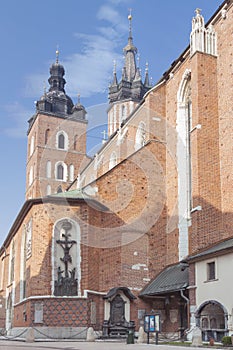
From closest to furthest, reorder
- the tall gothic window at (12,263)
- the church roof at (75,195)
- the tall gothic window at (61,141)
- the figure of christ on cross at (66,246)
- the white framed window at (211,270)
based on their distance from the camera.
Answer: the white framed window at (211,270) < the figure of christ on cross at (66,246) < the church roof at (75,195) < the tall gothic window at (12,263) < the tall gothic window at (61,141)

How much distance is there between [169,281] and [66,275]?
14.6 ft

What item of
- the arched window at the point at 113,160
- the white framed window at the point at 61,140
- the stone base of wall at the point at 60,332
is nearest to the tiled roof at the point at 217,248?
the stone base of wall at the point at 60,332

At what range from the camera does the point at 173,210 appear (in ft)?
81.7

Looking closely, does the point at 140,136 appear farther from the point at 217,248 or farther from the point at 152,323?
the point at 152,323

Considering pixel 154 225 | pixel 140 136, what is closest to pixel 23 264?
pixel 154 225

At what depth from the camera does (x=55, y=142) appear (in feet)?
178

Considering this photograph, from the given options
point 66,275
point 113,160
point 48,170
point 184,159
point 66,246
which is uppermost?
point 48,170

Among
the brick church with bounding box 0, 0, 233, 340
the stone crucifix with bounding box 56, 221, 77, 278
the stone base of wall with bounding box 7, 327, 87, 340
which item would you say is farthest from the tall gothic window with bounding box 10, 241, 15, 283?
the stone base of wall with bounding box 7, 327, 87, 340

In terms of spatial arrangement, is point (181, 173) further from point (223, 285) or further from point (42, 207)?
point (223, 285)

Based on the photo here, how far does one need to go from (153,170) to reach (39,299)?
8075 millimetres

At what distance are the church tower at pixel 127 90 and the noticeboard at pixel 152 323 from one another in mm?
38728

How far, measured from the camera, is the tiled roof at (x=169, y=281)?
2086 centimetres

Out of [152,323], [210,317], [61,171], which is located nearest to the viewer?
[152,323]

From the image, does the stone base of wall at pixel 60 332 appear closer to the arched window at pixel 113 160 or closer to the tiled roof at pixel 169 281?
the tiled roof at pixel 169 281
